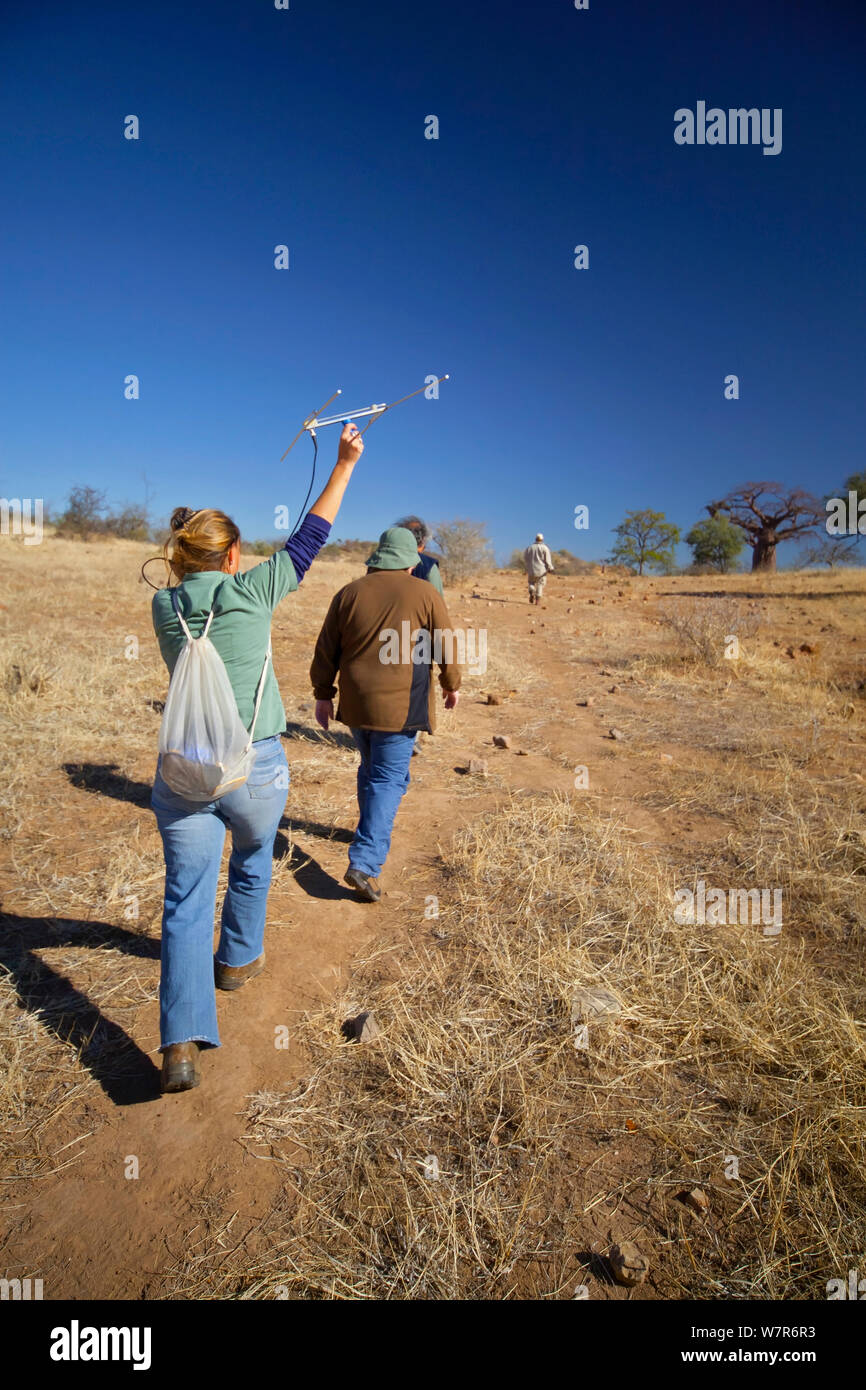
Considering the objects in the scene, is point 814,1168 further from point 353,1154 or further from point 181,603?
point 181,603

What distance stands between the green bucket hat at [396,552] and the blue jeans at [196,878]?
5.05 feet

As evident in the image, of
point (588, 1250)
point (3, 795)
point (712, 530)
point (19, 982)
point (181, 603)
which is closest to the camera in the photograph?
point (588, 1250)

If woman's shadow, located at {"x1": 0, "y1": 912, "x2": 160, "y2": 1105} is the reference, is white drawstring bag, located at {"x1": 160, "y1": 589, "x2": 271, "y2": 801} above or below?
above

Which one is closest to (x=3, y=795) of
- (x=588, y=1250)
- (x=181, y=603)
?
(x=181, y=603)

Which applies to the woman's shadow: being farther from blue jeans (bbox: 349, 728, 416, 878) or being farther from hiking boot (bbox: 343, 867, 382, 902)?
blue jeans (bbox: 349, 728, 416, 878)

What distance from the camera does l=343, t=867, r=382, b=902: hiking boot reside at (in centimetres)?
334

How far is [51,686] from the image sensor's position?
19.5 feet

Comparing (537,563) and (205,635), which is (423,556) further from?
(537,563)

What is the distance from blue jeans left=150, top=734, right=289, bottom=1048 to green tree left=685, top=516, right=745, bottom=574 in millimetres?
35827

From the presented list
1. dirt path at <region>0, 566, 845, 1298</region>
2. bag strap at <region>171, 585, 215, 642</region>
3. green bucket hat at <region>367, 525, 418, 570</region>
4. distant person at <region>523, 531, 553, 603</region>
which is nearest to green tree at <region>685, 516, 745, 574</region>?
distant person at <region>523, 531, 553, 603</region>

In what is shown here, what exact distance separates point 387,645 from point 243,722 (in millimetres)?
1298

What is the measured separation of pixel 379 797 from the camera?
11.2ft

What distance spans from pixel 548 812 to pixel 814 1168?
2.47 meters

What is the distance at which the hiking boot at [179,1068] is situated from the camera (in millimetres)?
2061
